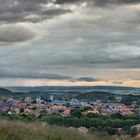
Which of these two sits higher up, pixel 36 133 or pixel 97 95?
pixel 97 95

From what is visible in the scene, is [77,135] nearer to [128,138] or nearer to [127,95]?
[128,138]

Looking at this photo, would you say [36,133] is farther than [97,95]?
No

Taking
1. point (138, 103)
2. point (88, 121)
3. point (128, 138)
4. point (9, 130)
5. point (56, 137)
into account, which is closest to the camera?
point (9, 130)

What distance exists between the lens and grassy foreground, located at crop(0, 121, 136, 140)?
347 inches

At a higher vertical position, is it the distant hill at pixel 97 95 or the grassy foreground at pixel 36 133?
the distant hill at pixel 97 95

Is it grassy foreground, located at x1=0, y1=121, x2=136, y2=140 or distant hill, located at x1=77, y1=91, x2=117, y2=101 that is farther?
distant hill, located at x1=77, y1=91, x2=117, y2=101

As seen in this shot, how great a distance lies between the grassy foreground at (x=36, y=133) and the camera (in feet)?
28.9

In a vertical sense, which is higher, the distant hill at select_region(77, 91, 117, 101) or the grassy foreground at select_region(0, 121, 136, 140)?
the distant hill at select_region(77, 91, 117, 101)

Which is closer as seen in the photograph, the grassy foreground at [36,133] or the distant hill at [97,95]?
the grassy foreground at [36,133]

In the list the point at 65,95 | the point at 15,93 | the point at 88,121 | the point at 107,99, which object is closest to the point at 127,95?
the point at 107,99

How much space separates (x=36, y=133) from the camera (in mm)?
9586

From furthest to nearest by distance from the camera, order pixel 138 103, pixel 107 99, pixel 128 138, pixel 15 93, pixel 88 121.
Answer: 1. pixel 107 99
2. pixel 15 93
3. pixel 138 103
4. pixel 88 121
5. pixel 128 138

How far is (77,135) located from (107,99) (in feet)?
128

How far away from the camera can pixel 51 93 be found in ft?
157
